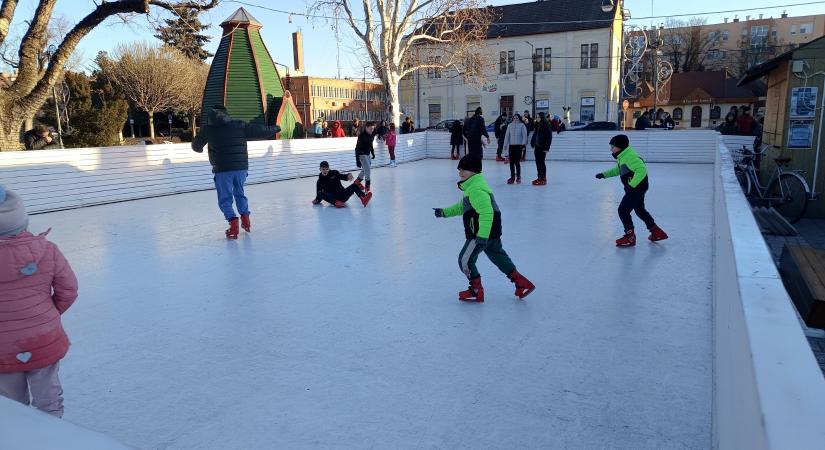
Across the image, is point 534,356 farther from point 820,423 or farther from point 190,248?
point 190,248

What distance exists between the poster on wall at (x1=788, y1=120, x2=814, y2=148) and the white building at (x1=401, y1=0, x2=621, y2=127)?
3398 centimetres

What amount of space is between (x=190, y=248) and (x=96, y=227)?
2502 mm

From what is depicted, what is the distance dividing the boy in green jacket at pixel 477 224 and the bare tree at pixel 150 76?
107ft

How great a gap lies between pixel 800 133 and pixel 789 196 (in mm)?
1282

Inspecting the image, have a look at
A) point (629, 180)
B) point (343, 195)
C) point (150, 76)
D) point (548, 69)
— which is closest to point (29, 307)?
point (629, 180)

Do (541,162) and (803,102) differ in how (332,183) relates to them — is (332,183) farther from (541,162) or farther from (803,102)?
(803,102)

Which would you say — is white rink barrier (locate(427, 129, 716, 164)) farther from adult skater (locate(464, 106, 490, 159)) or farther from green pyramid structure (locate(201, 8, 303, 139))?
green pyramid structure (locate(201, 8, 303, 139))

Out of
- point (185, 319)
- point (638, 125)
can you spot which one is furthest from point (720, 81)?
point (185, 319)

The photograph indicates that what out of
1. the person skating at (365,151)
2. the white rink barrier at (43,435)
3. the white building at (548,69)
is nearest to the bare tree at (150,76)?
the white building at (548,69)

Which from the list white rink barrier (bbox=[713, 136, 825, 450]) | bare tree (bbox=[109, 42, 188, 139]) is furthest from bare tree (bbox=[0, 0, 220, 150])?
bare tree (bbox=[109, 42, 188, 139])

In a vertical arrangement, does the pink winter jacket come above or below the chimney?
below

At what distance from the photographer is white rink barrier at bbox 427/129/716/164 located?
56.6 feet

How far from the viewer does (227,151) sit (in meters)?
6.96

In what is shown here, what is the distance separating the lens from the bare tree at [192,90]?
34.8m
